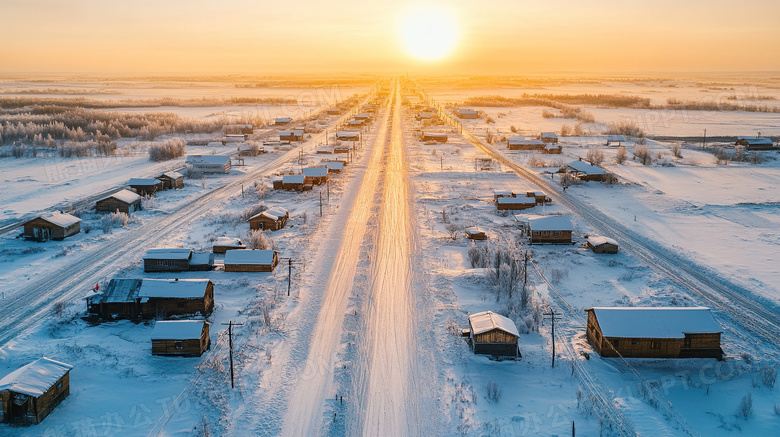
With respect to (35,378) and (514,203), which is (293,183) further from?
(35,378)

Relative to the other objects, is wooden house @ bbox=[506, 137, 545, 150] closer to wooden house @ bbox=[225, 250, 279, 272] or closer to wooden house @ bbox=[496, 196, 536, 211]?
wooden house @ bbox=[496, 196, 536, 211]

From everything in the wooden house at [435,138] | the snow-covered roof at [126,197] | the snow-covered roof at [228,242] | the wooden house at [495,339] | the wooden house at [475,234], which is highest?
the wooden house at [435,138]

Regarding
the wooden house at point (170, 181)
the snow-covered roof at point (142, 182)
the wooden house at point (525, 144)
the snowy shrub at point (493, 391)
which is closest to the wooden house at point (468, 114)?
the wooden house at point (525, 144)

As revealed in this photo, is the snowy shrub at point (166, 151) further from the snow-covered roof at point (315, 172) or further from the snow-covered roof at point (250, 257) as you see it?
the snow-covered roof at point (250, 257)

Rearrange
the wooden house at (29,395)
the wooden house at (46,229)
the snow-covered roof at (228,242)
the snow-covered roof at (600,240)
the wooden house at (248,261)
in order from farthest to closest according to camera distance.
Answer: the wooden house at (46,229)
the snow-covered roof at (228,242)
the snow-covered roof at (600,240)
the wooden house at (248,261)
the wooden house at (29,395)

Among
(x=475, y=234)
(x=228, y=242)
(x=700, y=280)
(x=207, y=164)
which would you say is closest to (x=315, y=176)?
(x=207, y=164)

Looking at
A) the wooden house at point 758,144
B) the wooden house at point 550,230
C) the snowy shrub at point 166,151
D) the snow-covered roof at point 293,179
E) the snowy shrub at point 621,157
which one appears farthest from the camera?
the wooden house at point 758,144
